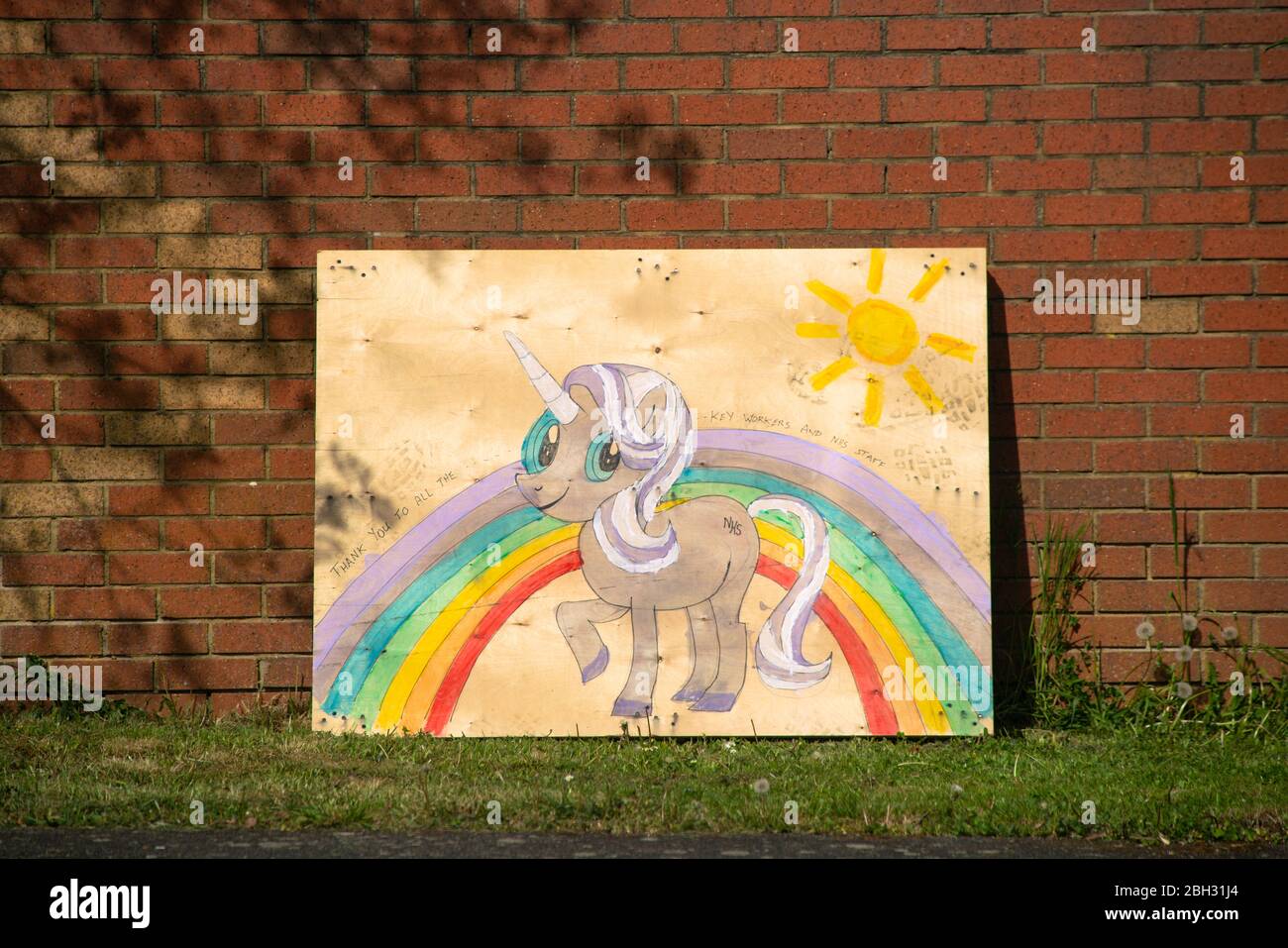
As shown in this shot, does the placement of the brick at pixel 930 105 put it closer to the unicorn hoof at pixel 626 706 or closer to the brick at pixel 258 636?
the unicorn hoof at pixel 626 706

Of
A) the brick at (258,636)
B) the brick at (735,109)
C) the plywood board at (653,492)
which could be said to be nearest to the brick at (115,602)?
the brick at (258,636)

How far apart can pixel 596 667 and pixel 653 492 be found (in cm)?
86

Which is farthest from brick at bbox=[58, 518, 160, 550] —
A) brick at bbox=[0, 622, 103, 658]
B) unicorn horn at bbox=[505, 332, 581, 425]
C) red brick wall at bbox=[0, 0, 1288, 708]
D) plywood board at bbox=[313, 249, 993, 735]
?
unicorn horn at bbox=[505, 332, 581, 425]

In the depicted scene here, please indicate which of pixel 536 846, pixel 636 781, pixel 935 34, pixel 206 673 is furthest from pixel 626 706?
pixel 935 34

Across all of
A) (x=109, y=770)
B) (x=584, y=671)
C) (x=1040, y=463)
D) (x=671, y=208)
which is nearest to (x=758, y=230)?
(x=671, y=208)

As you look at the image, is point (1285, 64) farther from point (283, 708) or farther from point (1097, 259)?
point (283, 708)

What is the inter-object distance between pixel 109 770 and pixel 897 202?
14.7 ft

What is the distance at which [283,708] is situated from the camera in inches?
231

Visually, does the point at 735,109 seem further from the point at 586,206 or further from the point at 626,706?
the point at 626,706

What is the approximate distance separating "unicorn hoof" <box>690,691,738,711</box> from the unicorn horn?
4.74 feet

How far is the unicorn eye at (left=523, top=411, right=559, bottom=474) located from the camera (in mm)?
5629

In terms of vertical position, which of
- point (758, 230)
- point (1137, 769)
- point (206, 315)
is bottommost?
point (1137, 769)

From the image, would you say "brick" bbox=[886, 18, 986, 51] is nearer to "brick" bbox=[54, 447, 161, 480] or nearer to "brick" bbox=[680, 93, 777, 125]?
"brick" bbox=[680, 93, 777, 125]

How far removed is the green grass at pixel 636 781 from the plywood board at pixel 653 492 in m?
0.25
